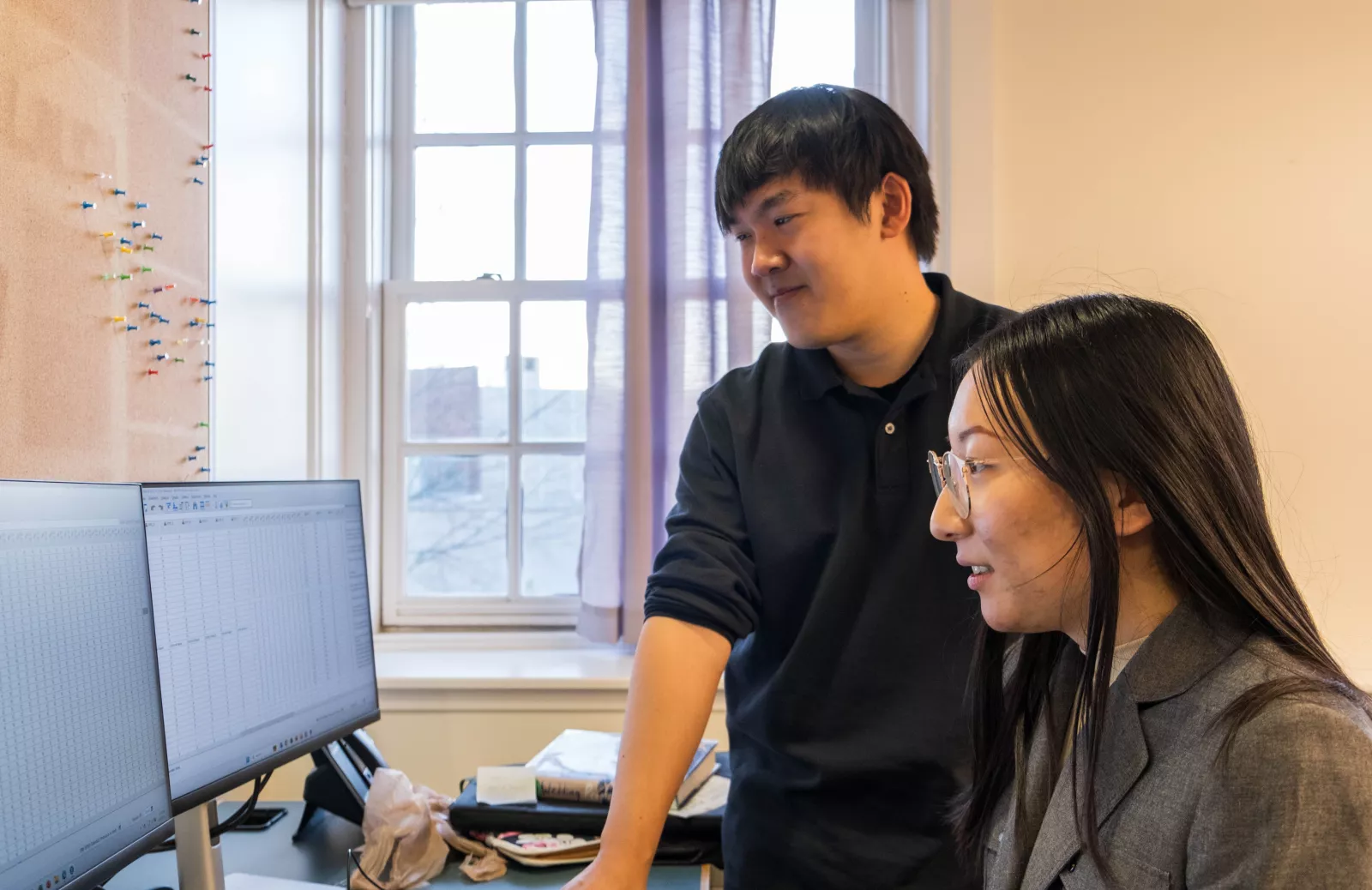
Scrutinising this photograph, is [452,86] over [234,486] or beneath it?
over

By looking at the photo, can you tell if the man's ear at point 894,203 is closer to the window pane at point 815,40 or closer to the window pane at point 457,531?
the window pane at point 815,40

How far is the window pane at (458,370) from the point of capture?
251 cm

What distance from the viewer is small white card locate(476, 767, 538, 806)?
4.87ft

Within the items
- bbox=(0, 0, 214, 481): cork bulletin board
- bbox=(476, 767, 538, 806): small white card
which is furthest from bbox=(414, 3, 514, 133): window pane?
bbox=(476, 767, 538, 806): small white card

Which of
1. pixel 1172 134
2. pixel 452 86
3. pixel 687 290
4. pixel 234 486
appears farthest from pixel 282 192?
pixel 1172 134

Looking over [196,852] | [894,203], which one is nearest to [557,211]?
[894,203]

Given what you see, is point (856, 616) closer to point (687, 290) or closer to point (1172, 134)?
point (687, 290)

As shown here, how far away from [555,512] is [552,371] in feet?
1.17

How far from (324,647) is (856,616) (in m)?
0.72

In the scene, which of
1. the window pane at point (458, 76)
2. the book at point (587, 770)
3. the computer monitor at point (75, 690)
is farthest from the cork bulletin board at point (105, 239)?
the window pane at point (458, 76)

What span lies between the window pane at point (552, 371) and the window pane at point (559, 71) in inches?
18.8

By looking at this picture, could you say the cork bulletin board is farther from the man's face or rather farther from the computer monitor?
the man's face

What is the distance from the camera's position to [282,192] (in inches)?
81.7

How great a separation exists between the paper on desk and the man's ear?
84cm
